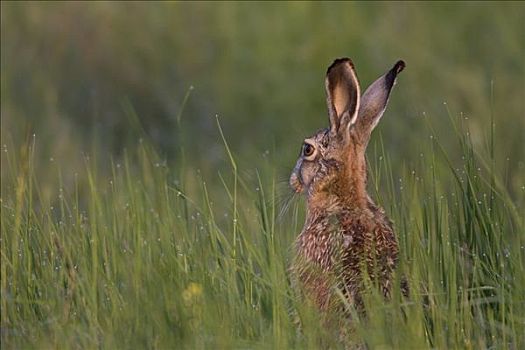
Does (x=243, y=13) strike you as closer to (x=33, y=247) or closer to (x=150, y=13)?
(x=150, y=13)

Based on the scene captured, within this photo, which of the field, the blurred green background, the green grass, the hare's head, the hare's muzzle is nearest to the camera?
the green grass

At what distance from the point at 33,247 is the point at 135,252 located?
1.63 feet

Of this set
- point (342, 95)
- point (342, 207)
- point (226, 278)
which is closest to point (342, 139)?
point (342, 95)

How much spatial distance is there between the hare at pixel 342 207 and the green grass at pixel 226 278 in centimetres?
8

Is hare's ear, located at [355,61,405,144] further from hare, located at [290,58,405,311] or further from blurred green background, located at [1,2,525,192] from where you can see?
blurred green background, located at [1,2,525,192]

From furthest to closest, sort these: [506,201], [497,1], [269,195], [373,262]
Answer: [497,1], [269,195], [506,201], [373,262]

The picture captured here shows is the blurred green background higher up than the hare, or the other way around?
the blurred green background

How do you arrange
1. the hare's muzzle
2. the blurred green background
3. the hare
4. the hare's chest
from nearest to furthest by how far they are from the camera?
the hare < the hare's chest < the hare's muzzle < the blurred green background

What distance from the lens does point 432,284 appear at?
5254 millimetres

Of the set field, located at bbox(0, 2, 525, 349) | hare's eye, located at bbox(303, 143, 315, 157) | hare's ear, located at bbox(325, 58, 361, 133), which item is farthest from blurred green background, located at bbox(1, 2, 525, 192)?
hare's ear, located at bbox(325, 58, 361, 133)

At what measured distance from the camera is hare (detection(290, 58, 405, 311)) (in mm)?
5480

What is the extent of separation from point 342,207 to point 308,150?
433 millimetres

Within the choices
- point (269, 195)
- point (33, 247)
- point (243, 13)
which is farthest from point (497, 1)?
point (33, 247)

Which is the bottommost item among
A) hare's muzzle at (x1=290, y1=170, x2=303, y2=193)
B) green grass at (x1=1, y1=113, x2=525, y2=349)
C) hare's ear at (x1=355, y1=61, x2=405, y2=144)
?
green grass at (x1=1, y1=113, x2=525, y2=349)
